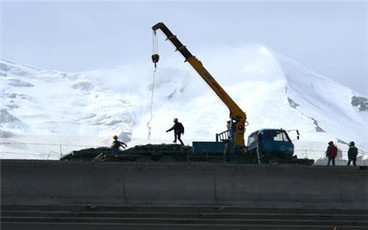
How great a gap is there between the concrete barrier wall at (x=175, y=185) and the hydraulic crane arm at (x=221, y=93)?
40.3 feet

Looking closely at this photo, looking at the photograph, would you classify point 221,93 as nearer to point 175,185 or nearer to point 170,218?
point 175,185

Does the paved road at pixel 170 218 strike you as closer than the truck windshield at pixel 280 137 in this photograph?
Yes

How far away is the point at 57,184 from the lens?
30.0 meters

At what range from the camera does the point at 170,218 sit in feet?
97.1

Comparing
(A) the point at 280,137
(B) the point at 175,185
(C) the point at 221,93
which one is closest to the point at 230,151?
(A) the point at 280,137

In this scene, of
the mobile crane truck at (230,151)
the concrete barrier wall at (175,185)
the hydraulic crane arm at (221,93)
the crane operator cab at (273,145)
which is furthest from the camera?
the hydraulic crane arm at (221,93)

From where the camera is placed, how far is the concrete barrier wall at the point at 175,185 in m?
29.8

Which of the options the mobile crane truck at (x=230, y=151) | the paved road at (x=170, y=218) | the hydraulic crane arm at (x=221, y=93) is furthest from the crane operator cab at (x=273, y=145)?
the paved road at (x=170, y=218)

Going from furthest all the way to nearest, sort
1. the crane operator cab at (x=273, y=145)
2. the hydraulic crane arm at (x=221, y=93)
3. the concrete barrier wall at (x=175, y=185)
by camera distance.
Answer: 1. the hydraulic crane arm at (x=221, y=93)
2. the crane operator cab at (x=273, y=145)
3. the concrete barrier wall at (x=175, y=185)

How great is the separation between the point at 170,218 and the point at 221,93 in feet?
54.3

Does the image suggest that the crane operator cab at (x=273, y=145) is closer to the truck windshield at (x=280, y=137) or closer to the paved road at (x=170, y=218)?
the truck windshield at (x=280, y=137)

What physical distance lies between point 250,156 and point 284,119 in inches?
5449

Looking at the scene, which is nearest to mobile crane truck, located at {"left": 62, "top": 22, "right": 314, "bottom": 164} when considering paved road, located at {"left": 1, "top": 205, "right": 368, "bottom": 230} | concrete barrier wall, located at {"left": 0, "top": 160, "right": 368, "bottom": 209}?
concrete barrier wall, located at {"left": 0, "top": 160, "right": 368, "bottom": 209}

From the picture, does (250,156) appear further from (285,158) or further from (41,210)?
(41,210)
